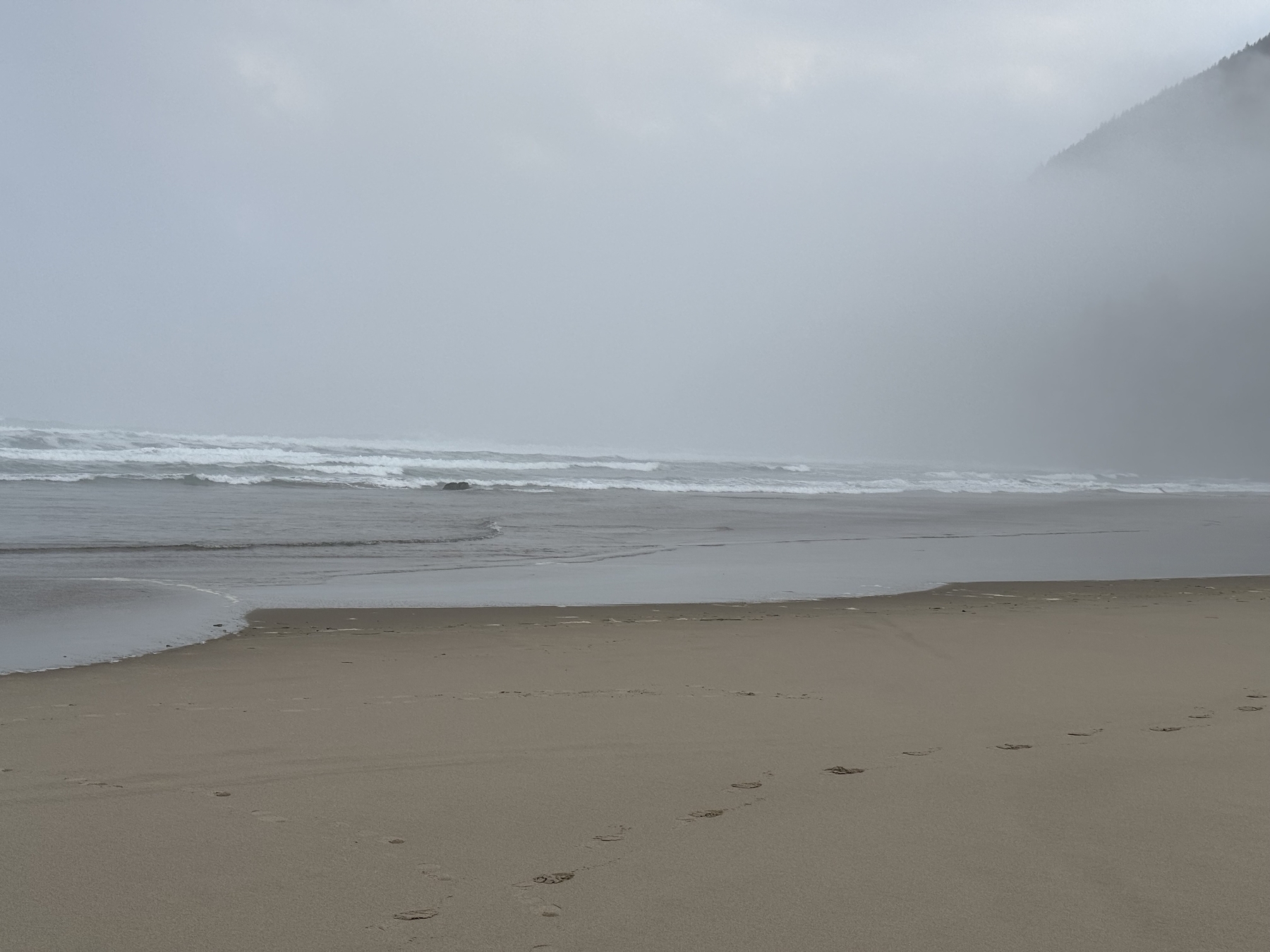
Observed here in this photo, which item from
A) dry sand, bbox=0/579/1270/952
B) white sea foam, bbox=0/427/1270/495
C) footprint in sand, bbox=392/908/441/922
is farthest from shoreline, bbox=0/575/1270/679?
white sea foam, bbox=0/427/1270/495

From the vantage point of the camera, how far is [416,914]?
80.7 inches

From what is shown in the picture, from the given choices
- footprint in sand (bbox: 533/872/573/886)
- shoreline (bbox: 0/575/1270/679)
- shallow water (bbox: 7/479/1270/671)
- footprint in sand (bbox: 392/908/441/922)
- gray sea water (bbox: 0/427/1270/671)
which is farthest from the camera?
gray sea water (bbox: 0/427/1270/671)

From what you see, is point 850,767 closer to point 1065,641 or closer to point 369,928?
point 369,928

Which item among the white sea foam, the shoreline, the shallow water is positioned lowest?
the shoreline

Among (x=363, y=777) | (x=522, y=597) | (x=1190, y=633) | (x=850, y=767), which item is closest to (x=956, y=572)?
(x=1190, y=633)

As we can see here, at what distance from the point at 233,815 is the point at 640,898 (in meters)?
1.30

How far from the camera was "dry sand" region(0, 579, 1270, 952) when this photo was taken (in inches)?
80.0

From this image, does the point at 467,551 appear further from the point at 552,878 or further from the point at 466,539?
the point at 552,878

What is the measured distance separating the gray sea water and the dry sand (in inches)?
90.5

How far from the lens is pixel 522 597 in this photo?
8219mm

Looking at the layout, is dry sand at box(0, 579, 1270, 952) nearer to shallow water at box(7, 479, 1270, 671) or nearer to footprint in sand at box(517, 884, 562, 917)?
footprint in sand at box(517, 884, 562, 917)

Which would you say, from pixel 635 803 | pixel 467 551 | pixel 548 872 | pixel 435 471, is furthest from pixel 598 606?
pixel 435 471

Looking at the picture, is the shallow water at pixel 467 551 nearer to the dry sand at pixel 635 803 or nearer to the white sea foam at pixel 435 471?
the dry sand at pixel 635 803

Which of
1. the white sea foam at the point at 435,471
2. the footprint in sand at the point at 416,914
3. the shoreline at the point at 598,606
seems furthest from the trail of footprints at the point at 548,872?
the white sea foam at the point at 435,471
